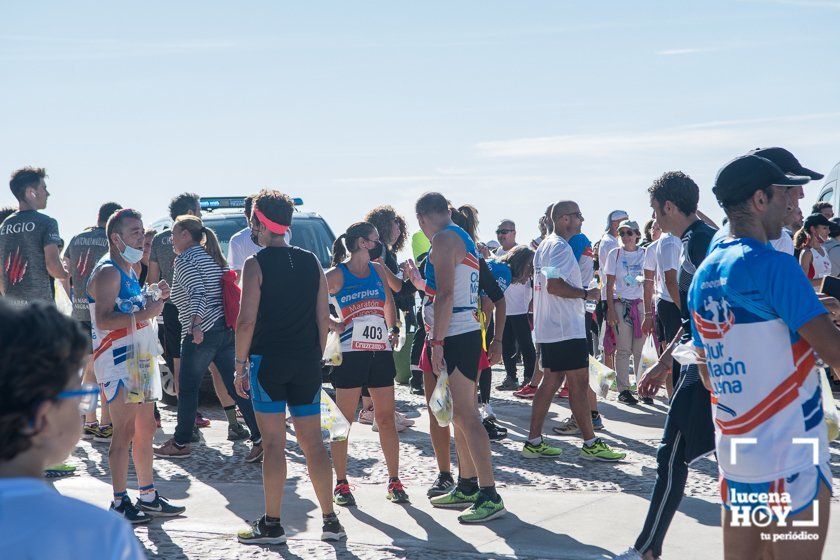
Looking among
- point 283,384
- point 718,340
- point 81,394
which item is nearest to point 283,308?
point 283,384

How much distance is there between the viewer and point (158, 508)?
638 cm

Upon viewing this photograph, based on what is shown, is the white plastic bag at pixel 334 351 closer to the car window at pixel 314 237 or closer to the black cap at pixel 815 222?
the car window at pixel 314 237

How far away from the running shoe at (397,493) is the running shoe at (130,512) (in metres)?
1.60

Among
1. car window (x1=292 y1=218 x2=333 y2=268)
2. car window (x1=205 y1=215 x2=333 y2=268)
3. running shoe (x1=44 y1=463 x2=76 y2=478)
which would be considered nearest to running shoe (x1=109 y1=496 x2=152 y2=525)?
running shoe (x1=44 y1=463 x2=76 y2=478)

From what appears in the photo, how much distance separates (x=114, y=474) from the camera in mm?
6109

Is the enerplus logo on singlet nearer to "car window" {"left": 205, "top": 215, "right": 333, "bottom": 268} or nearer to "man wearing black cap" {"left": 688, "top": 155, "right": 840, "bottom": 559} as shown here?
"man wearing black cap" {"left": 688, "top": 155, "right": 840, "bottom": 559}

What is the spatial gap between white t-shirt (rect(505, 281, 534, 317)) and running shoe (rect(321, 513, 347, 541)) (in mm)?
6386

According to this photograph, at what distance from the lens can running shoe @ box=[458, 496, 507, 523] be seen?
19.5ft

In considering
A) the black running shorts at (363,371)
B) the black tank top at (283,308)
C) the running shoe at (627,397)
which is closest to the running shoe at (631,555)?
the black tank top at (283,308)

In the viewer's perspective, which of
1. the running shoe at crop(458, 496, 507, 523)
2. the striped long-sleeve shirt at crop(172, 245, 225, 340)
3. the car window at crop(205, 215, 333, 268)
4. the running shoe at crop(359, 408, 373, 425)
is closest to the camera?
the running shoe at crop(458, 496, 507, 523)

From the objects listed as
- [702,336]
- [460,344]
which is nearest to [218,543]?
[460,344]

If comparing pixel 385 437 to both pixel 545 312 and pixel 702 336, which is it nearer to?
pixel 545 312

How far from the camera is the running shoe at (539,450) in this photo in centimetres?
789

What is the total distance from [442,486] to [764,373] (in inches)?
152
